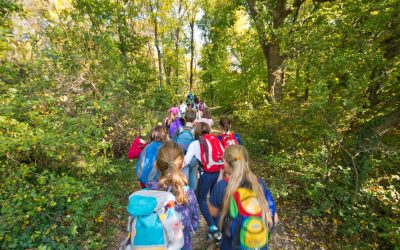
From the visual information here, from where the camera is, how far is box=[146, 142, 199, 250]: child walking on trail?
2.14m

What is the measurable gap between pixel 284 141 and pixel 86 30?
6639mm

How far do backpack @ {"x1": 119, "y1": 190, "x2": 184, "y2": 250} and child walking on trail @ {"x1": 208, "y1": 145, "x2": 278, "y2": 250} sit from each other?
50 centimetres

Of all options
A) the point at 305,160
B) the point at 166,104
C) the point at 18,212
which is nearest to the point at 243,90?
the point at 166,104

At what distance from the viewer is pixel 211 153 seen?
3.31 meters

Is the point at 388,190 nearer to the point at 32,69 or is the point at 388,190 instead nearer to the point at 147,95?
the point at 32,69

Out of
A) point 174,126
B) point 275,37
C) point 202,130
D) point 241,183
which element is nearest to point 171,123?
point 174,126

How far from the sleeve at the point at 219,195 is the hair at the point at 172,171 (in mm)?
290

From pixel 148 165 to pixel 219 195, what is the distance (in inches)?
53.4

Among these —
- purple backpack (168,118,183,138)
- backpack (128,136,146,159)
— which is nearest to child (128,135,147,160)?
backpack (128,136,146,159)

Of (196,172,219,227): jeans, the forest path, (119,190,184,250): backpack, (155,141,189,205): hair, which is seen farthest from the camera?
the forest path

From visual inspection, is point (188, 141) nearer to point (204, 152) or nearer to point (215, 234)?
point (204, 152)

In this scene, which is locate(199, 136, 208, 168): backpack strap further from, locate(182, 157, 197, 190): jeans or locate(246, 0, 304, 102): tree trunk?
locate(246, 0, 304, 102): tree trunk

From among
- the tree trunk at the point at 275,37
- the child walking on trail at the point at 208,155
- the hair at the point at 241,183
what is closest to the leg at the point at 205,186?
the child walking on trail at the point at 208,155

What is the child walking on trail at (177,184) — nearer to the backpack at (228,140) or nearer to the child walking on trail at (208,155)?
the child walking on trail at (208,155)
